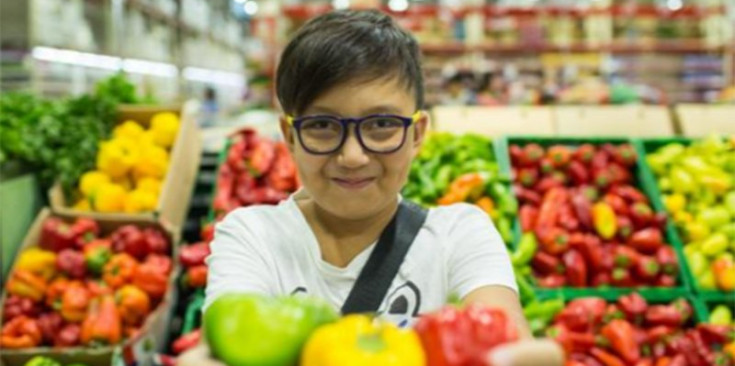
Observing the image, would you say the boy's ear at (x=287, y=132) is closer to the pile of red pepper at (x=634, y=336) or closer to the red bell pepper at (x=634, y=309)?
the pile of red pepper at (x=634, y=336)

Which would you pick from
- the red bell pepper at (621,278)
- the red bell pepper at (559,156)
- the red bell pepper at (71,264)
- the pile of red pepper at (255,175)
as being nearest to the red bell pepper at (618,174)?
the red bell pepper at (559,156)

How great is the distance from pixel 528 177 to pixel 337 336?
3.26 m

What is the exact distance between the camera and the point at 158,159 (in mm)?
4160

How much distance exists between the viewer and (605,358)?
3.08m

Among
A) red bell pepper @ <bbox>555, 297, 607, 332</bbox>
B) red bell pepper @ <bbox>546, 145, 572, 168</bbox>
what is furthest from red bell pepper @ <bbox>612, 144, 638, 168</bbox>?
red bell pepper @ <bbox>555, 297, 607, 332</bbox>

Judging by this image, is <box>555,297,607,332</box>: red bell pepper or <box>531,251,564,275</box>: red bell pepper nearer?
<box>555,297,607,332</box>: red bell pepper

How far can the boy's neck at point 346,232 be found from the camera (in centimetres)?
155

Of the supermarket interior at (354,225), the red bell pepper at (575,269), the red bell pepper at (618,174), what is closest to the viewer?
the supermarket interior at (354,225)

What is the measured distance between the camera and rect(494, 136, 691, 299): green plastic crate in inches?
134

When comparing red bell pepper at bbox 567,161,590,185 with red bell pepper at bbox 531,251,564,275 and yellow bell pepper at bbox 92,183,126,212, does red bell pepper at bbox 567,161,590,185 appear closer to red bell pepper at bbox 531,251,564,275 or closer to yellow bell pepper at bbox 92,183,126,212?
red bell pepper at bbox 531,251,564,275

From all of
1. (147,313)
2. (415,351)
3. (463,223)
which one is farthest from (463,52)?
(415,351)

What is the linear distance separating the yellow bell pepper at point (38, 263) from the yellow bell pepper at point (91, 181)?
1.69ft

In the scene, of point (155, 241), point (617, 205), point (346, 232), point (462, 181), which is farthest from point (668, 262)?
point (346, 232)

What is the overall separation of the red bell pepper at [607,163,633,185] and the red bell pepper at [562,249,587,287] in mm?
644
